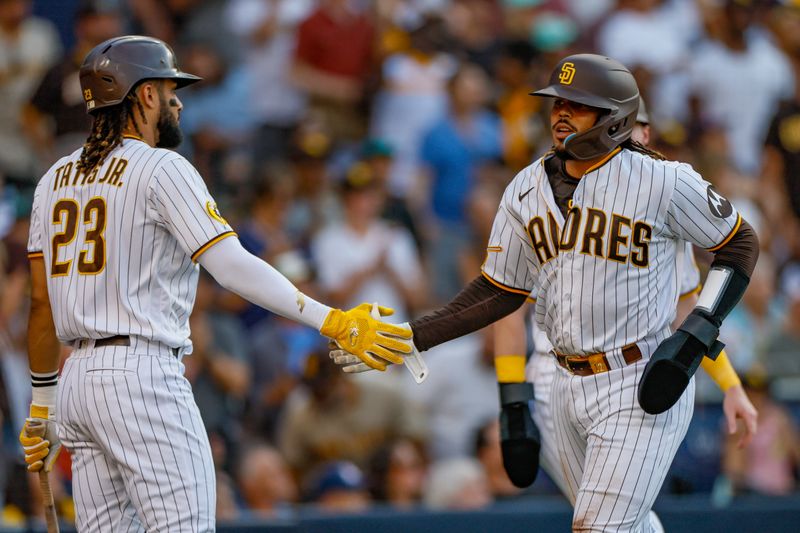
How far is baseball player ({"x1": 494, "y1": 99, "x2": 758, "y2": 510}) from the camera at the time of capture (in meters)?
5.74

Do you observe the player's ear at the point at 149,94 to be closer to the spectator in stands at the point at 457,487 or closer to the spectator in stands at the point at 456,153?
the spectator in stands at the point at 457,487

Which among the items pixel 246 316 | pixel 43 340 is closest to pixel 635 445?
pixel 43 340

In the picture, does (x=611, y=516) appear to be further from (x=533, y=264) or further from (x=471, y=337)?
(x=471, y=337)

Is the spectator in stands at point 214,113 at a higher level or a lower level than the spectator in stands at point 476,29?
lower

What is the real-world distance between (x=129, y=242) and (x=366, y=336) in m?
1.00

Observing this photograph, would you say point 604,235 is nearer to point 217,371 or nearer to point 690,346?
point 690,346

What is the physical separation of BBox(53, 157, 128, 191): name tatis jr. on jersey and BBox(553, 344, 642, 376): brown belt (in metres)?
1.90

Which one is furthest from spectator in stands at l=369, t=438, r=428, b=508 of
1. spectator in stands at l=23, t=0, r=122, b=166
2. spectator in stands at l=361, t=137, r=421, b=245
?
spectator in stands at l=23, t=0, r=122, b=166

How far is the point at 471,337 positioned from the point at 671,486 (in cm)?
171

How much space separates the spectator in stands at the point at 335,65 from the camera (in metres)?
10.9

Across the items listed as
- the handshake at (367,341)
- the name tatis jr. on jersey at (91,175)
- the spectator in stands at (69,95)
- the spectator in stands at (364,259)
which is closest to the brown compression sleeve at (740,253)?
the handshake at (367,341)

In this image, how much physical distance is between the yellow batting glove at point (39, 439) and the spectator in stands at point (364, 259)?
4.06m

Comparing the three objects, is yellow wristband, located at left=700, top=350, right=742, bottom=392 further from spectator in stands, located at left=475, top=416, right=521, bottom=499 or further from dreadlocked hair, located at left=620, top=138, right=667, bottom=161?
spectator in stands, located at left=475, top=416, right=521, bottom=499

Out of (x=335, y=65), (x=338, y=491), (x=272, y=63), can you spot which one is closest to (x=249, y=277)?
(x=338, y=491)
